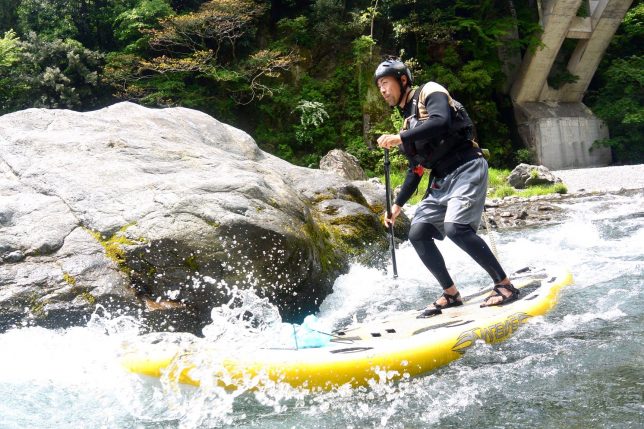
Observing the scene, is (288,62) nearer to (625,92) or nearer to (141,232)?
(625,92)

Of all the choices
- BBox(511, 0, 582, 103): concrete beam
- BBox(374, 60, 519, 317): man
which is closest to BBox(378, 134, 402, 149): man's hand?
BBox(374, 60, 519, 317): man

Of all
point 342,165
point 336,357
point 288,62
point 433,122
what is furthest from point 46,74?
point 336,357

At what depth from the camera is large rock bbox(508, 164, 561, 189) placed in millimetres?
14906

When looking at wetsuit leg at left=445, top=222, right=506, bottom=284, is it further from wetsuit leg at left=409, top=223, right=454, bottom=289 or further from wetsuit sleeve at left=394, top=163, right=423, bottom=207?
wetsuit sleeve at left=394, top=163, right=423, bottom=207

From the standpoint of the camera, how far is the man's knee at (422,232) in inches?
168

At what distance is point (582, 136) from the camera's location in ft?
72.2

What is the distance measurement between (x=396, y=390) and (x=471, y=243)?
4.33 feet

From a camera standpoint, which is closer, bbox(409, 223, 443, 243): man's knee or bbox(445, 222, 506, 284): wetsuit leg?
bbox(445, 222, 506, 284): wetsuit leg

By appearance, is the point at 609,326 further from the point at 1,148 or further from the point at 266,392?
the point at 1,148

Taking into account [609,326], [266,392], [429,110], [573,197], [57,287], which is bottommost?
[573,197]

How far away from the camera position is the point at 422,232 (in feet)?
14.0

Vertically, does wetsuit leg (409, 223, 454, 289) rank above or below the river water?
above

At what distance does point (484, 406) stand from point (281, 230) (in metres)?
2.30

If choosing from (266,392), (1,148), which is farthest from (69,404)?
(1,148)
